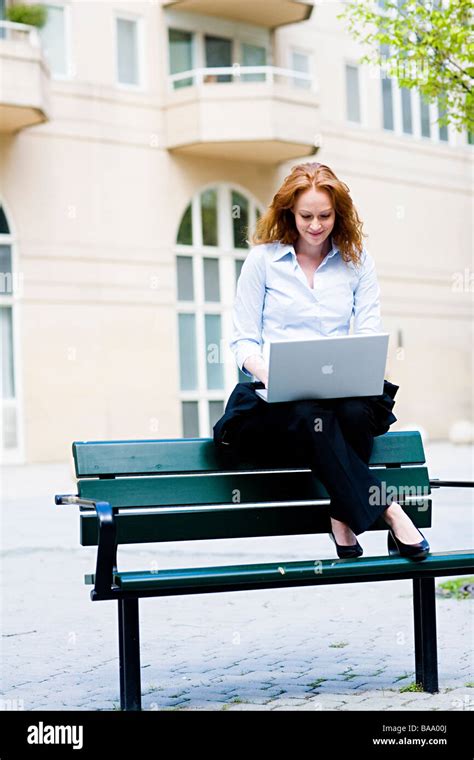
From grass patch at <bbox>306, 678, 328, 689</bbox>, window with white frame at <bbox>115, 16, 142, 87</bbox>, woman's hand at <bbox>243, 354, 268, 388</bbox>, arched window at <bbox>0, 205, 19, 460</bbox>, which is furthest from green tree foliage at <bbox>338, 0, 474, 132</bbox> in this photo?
window with white frame at <bbox>115, 16, 142, 87</bbox>

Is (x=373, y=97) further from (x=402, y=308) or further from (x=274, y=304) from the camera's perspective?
(x=274, y=304)

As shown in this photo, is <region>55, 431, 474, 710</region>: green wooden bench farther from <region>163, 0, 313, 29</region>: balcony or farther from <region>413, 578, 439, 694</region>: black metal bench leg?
<region>163, 0, 313, 29</region>: balcony

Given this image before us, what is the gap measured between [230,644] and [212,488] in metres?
1.43

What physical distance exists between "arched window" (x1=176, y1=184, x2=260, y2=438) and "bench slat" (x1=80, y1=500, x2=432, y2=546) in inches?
781

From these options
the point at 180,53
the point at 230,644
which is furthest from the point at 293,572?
the point at 180,53

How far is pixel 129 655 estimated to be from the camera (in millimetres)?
4672

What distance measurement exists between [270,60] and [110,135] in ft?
14.0

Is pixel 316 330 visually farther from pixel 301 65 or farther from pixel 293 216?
pixel 301 65

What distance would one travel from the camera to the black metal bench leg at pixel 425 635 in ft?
16.7

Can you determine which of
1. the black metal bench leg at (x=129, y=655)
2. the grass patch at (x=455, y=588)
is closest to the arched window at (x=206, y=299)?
the grass patch at (x=455, y=588)

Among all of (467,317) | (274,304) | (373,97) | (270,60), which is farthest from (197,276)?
(274,304)

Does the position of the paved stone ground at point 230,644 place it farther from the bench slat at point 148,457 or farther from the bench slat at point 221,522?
the bench slat at point 148,457

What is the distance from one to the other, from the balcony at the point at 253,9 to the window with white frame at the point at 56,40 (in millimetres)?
2348
